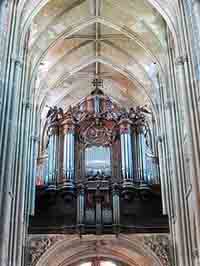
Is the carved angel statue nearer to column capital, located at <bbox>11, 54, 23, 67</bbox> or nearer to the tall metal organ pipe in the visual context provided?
the tall metal organ pipe

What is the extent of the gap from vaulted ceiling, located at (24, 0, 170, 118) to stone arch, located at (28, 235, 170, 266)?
728cm

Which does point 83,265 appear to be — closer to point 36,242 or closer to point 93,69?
point 36,242

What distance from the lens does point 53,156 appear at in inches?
894

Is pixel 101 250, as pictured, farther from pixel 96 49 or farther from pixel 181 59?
pixel 96 49

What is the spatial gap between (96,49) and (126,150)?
18.1ft

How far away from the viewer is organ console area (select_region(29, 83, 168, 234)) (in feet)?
66.0

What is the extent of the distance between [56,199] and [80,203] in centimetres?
112

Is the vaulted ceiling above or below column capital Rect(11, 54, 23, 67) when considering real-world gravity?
above

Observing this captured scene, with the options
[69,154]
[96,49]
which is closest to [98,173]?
[69,154]

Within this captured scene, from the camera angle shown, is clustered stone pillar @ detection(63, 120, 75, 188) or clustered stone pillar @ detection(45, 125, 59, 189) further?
clustered stone pillar @ detection(45, 125, 59, 189)

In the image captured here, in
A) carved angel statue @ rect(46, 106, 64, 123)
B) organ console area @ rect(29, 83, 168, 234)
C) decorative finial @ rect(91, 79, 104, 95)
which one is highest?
decorative finial @ rect(91, 79, 104, 95)

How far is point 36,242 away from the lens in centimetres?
1955

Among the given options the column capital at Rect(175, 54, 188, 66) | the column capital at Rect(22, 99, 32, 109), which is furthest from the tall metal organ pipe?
the column capital at Rect(175, 54, 188, 66)

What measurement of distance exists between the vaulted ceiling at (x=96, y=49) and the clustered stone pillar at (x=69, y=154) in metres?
2.19
